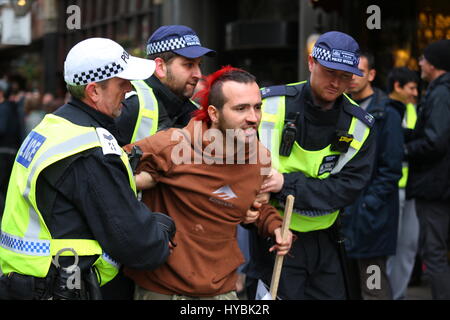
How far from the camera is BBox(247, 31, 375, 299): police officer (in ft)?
15.2

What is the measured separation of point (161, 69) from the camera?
4.79m

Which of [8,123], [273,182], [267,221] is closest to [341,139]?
[273,182]

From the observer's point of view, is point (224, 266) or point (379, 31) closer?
point (224, 266)

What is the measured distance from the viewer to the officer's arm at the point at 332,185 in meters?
4.59

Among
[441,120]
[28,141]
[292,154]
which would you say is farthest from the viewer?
[441,120]

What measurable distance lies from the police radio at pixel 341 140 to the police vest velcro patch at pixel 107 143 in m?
1.67

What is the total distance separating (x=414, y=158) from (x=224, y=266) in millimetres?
3103

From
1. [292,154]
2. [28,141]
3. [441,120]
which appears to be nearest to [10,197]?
[28,141]

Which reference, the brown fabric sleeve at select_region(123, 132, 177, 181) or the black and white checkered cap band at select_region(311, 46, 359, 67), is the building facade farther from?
the brown fabric sleeve at select_region(123, 132, 177, 181)

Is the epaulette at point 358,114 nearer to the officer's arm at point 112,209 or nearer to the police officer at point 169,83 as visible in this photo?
the police officer at point 169,83

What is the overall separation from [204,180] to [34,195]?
0.87 m

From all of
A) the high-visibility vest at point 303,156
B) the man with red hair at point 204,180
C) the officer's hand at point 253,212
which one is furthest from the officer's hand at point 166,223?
the high-visibility vest at point 303,156

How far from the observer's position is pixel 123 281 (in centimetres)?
411

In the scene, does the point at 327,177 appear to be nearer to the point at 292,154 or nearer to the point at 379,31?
the point at 292,154
